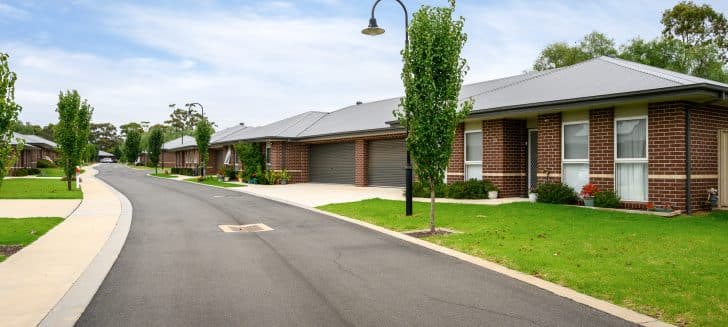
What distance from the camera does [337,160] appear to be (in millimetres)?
30188

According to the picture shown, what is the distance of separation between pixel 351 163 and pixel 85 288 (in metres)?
23.1

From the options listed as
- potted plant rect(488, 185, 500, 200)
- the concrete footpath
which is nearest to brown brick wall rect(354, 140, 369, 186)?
potted plant rect(488, 185, 500, 200)

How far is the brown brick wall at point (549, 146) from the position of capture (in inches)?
628

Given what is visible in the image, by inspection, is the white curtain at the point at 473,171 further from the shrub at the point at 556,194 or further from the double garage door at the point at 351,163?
the double garage door at the point at 351,163

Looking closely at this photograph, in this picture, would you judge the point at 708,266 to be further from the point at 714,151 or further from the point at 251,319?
the point at 714,151

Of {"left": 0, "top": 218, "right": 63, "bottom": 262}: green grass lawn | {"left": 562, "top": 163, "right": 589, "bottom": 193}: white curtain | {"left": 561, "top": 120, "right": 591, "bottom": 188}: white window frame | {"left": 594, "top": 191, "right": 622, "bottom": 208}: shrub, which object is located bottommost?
{"left": 0, "top": 218, "right": 63, "bottom": 262}: green grass lawn

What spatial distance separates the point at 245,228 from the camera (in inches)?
466

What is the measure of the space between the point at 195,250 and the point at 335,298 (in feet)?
13.3

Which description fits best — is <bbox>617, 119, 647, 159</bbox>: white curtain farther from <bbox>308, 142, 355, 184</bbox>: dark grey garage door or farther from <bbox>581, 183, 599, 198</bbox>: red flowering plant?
<bbox>308, 142, 355, 184</bbox>: dark grey garage door

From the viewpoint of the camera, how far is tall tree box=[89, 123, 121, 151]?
13862 centimetres

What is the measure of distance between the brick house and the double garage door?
17.8 feet

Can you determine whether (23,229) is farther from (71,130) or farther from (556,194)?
(71,130)

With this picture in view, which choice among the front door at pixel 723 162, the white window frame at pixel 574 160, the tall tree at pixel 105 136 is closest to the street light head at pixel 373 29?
the white window frame at pixel 574 160

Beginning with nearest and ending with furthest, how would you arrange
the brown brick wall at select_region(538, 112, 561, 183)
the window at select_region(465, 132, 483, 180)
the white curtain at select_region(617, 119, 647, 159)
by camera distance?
the white curtain at select_region(617, 119, 647, 159)
the brown brick wall at select_region(538, 112, 561, 183)
the window at select_region(465, 132, 483, 180)
